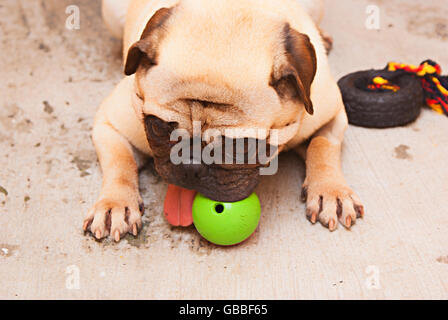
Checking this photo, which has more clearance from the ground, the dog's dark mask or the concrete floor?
the dog's dark mask

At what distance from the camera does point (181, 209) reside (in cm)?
211

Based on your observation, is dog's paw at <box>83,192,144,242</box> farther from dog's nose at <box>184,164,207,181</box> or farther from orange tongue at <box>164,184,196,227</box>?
dog's nose at <box>184,164,207,181</box>

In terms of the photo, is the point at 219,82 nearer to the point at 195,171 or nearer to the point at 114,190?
the point at 195,171

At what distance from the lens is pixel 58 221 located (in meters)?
2.22

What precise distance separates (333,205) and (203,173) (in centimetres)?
63

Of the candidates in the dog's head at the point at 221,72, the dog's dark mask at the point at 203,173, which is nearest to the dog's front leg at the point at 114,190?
the dog's dark mask at the point at 203,173

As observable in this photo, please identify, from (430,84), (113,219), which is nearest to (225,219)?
(113,219)

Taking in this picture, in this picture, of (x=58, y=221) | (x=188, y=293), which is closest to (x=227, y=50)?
(x=188, y=293)

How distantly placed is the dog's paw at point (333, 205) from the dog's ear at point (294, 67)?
559mm

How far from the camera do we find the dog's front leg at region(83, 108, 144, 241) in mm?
2117

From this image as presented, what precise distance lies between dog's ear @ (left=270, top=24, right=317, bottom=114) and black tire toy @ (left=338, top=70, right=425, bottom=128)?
1.11 metres

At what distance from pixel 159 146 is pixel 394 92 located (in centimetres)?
150

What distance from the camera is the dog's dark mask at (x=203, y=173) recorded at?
73.1 inches

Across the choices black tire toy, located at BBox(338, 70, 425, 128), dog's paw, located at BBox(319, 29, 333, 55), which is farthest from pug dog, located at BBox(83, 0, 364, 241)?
dog's paw, located at BBox(319, 29, 333, 55)
